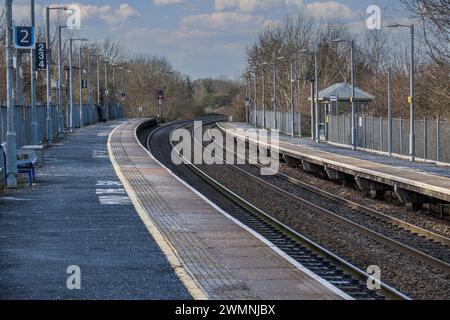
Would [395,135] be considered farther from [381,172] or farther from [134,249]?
[134,249]

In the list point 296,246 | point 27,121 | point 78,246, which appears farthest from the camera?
point 27,121

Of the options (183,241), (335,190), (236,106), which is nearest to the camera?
(183,241)

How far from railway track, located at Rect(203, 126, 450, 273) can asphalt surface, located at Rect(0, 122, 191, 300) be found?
16.5ft

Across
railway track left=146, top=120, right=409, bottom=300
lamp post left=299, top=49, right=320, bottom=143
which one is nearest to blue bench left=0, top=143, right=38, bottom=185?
railway track left=146, top=120, right=409, bottom=300

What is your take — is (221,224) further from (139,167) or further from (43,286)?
(139,167)

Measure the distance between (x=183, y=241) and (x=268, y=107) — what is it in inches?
3116

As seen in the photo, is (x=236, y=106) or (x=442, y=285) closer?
(x=442, y=285)

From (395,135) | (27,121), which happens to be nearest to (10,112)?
(27,121)

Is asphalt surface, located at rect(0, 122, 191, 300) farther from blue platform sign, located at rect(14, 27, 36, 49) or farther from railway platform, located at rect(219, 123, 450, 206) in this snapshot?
railway platform, located at rect(219, 123, 450, 206)

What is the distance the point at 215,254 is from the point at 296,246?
12.7ft

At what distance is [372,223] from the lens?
23.2 meters

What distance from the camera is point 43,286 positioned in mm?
11867

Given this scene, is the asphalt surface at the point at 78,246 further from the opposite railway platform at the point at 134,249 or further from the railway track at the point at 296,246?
the railway track at the point at 296,246
